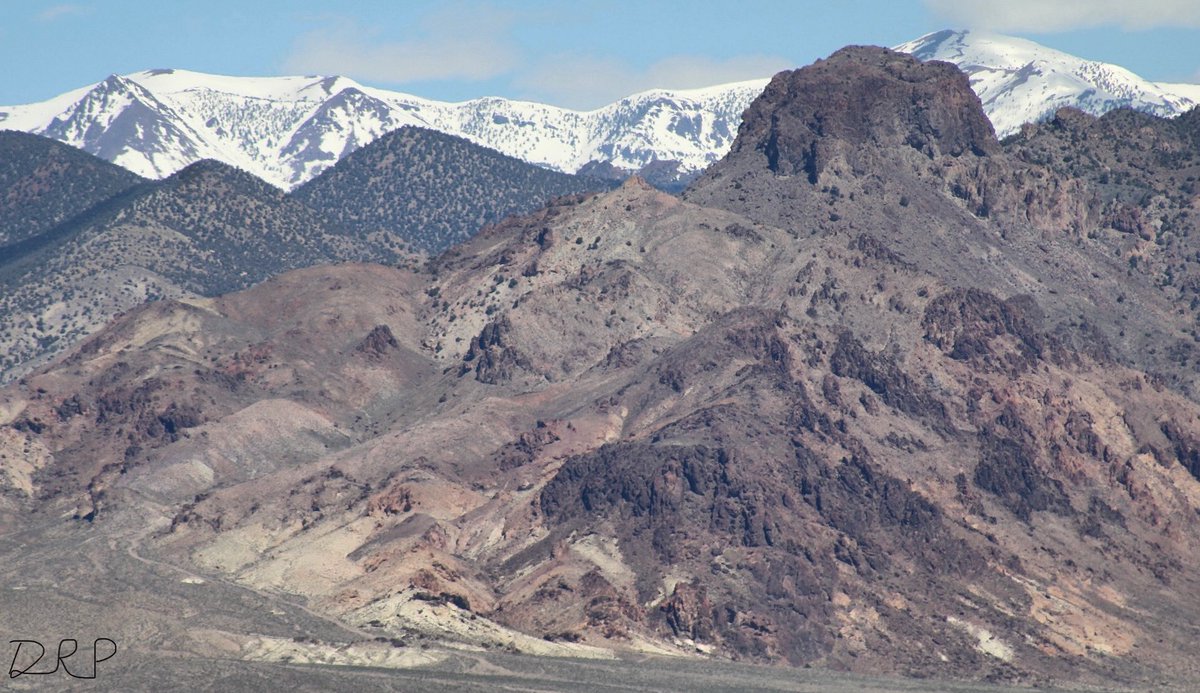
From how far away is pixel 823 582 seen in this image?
175m

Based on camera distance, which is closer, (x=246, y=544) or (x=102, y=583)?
(x=102, y=583)

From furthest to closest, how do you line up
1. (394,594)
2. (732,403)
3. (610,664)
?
(732,403) → (394,594) → (610,664)

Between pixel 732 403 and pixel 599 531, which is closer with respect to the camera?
pixel 599 531

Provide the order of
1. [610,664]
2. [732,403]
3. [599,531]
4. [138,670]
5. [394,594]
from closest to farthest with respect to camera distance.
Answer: [138,670] → [610,664] → [394,594] → [599,531] → [732,403]

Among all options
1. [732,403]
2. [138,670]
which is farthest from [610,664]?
[732,403]

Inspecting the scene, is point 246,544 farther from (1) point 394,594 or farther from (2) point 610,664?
(2) point 610,664

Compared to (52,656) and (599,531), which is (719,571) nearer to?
(599,531)

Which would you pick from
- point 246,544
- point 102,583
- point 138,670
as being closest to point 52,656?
point 138,670

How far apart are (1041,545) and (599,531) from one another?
36038 mm

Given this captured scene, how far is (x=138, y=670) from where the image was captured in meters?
146

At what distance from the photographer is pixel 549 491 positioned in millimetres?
188375

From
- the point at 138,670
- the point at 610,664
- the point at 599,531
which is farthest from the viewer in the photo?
the point at 599,531

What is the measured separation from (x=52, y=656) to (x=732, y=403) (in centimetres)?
6983

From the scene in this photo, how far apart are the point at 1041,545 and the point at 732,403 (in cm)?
2737
